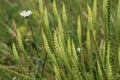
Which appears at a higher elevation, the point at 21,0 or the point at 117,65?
the point at 21,0

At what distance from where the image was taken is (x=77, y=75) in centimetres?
135

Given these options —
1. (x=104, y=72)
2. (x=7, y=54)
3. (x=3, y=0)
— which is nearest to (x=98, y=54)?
(x=104, y=72)

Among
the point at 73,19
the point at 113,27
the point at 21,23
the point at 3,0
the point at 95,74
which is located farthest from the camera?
the point at 3,0

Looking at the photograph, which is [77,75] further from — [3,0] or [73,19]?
[3,0]

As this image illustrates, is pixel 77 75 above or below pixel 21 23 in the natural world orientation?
below

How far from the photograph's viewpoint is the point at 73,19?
2.59 meters

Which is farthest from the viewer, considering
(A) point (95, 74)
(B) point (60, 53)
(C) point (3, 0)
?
(C) point (3, 0)

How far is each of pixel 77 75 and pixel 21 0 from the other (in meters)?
2.06

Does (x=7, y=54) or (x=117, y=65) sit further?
(x=7, y=54)

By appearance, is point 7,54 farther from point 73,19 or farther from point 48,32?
point 48,32

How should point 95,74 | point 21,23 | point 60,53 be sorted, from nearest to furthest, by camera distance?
point 60,53 → point 95,74 → point 21,23

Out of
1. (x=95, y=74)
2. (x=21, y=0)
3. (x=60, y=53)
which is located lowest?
(x=95, y=74)

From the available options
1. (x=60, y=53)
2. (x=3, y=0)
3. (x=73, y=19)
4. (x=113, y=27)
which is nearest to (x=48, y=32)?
(x=60, y=53)

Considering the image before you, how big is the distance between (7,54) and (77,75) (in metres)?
1.11
